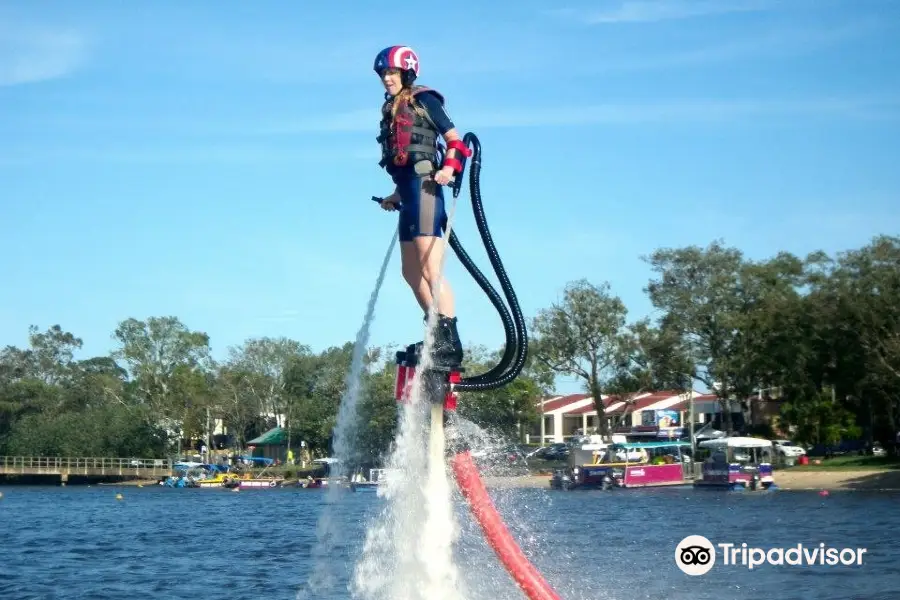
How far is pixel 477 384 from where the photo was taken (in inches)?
433

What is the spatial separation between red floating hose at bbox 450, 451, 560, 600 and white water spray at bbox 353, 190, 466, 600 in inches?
7.2

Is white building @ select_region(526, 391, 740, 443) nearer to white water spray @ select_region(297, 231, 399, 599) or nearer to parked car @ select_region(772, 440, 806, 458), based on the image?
parked car @ select_region(772, 440, 806, 458)

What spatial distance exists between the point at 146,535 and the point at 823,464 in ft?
134

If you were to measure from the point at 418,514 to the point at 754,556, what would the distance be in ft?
42.8

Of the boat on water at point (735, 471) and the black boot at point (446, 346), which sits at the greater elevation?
the black boot at point (446, 346)

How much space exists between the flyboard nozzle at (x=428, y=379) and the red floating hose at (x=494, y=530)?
1.76 ft

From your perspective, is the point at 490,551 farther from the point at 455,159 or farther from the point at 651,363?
the point at 651,363

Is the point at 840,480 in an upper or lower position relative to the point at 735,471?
lower

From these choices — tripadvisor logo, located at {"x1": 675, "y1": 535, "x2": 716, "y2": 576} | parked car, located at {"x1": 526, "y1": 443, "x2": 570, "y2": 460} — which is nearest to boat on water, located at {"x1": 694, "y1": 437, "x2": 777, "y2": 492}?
parked car, located at {"x1": 526, "y1": 443, "x2": 570, "y2": 460}

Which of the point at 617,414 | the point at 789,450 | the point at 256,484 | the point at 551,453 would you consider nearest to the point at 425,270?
the point at 789,450

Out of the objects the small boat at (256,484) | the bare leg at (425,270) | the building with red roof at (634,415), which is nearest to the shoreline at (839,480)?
the building with red roof at (634,415)

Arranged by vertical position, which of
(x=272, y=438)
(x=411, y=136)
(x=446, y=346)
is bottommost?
(x=446, y=346)

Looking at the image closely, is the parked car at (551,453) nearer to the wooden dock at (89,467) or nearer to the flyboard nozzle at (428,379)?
the wooden dock at (89,467)

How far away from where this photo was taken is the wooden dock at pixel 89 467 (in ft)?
305
